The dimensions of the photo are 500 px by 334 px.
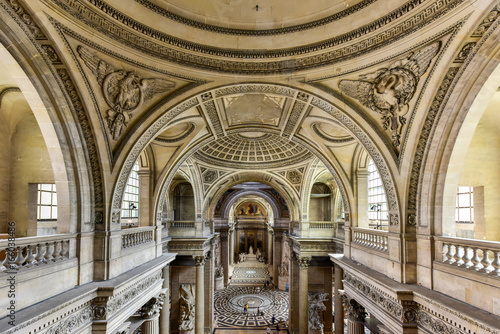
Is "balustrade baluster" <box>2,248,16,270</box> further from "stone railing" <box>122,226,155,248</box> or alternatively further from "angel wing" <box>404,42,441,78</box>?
"angel wing" <box>404,42,441,78</box>

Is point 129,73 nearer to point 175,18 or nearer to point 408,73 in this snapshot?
point 175,18

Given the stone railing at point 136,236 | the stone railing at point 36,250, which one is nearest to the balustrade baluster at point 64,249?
the stone railing at point 36,250

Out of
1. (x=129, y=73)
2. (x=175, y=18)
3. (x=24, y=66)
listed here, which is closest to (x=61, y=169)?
(x=24, y=66)

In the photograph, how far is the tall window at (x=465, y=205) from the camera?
1007 cm

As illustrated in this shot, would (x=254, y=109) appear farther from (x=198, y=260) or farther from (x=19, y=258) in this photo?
(x=198, y=260)

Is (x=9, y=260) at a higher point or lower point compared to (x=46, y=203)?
lower

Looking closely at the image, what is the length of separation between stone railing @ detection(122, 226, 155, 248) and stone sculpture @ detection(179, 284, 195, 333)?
8.93 meters

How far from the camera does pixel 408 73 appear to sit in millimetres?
6543

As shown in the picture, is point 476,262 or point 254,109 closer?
point 476,262

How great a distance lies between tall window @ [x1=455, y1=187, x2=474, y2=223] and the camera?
1007 centimetres

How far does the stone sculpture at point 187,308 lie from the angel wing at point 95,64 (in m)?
15.0

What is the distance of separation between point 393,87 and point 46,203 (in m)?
11.9

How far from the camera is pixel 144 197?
38.6ft

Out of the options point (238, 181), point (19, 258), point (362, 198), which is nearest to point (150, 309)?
point (19, 258)
